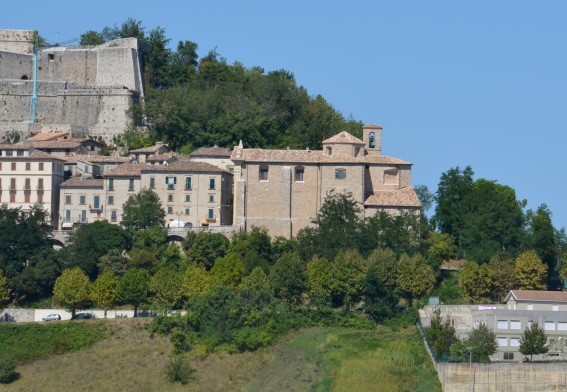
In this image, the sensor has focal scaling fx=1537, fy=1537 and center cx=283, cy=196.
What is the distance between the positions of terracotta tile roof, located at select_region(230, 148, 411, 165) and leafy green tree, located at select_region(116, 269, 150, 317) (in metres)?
10.8

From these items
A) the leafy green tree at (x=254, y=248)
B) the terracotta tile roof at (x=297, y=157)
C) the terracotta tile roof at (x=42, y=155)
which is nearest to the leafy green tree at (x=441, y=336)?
the leafy green tree at (x=254, y=248)

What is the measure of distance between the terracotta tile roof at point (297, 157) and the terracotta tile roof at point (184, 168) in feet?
5.33

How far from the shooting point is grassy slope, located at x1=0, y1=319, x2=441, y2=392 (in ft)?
212

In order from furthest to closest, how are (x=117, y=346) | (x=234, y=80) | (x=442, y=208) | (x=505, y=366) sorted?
(x=234, y=80) → (x=442, y=208) → (x=117, y=346) → (x=505, y=366)

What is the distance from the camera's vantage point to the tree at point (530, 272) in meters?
75.1

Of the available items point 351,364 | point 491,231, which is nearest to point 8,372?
point 351,364

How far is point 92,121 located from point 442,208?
28.2m

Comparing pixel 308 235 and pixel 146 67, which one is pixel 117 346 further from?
pixel 146 67

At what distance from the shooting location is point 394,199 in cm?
8275

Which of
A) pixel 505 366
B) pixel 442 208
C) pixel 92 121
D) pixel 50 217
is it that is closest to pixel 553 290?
pixel 442 208

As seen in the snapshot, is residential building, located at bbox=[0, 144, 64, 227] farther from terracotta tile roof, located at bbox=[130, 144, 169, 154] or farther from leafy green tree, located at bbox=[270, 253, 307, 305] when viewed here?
leafy green tree, located at bbox=[270, 253, 307, 305]

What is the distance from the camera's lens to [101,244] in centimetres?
8031

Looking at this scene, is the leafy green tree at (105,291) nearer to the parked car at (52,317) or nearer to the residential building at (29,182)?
the parked car at (52,317)

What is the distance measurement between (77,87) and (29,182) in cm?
A: 1765
